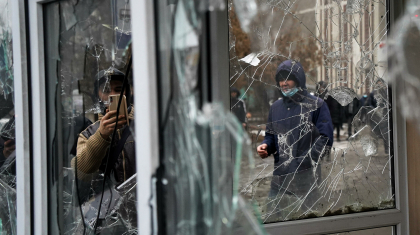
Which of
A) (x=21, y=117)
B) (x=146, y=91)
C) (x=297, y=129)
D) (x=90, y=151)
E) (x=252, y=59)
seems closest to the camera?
(x=146, y=91)

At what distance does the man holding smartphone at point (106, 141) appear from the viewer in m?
1.74

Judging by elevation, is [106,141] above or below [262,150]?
above

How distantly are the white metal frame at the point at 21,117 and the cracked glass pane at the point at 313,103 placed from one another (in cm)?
96

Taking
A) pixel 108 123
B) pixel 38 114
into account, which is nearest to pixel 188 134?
pixel 108 123

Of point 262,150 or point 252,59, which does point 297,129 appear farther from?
point 252,59

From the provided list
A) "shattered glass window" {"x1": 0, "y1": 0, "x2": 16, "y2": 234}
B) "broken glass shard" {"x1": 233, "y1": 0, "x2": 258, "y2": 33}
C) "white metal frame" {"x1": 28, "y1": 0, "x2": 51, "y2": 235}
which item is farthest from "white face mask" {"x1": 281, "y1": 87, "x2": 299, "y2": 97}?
"shattered glass window" {"x1": 0, "y1": 0, "x2": 16, "y2": 234}

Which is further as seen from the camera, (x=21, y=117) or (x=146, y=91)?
(x=21, y=117)

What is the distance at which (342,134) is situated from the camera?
2.30 m

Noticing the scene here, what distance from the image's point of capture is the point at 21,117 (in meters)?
1.63

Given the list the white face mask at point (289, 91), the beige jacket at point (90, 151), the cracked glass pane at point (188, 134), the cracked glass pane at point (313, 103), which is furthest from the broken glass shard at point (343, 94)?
the cracked glass pane at point (188, 134)

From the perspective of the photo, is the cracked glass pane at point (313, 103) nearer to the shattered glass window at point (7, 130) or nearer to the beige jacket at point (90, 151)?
the beige jacket at point (90, 151)

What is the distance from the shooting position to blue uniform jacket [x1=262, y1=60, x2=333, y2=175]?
86.0 inches

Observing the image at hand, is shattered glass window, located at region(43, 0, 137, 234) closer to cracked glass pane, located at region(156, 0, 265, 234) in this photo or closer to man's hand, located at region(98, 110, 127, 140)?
man's hand, located at region(98, 110, 127, 140)

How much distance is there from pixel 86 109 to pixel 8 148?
1.34ft
